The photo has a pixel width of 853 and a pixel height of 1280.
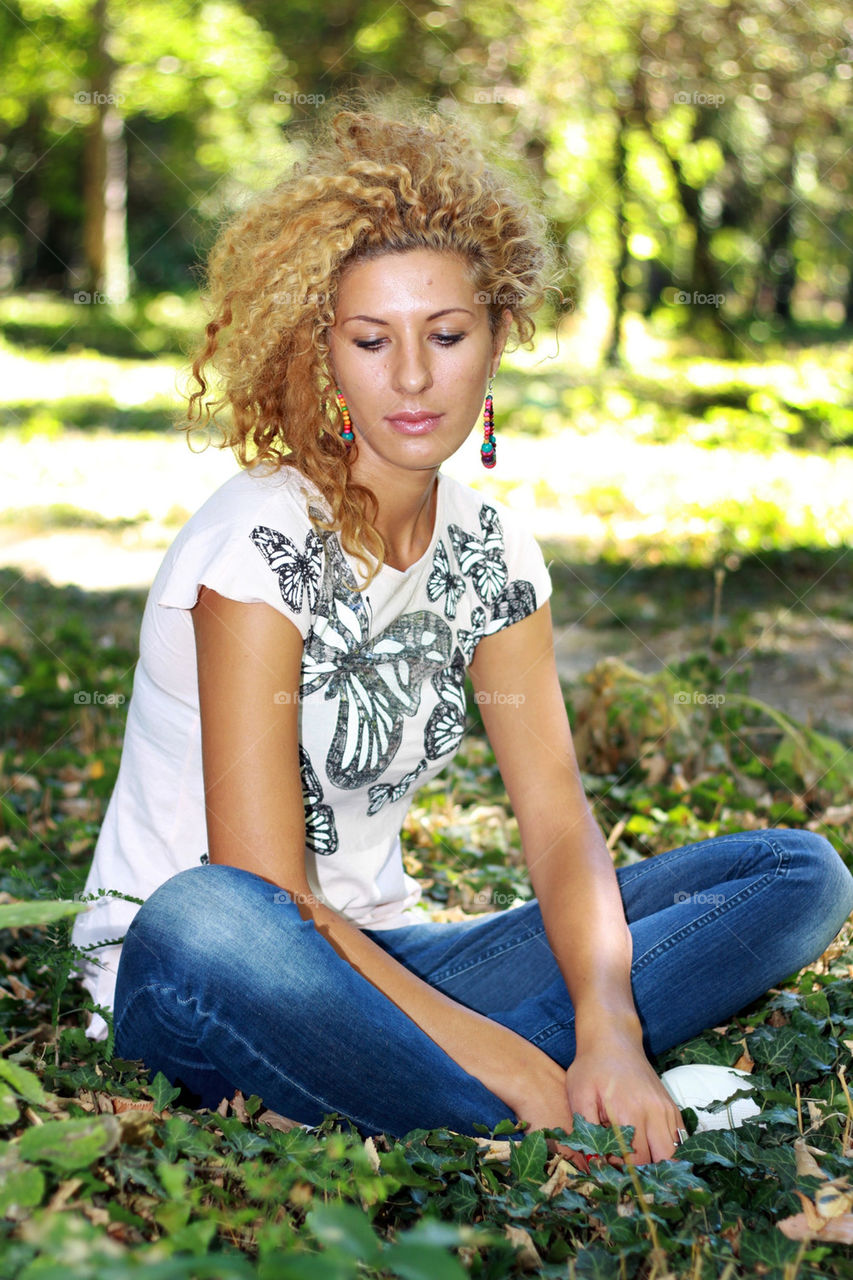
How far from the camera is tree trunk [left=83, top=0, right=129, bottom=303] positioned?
1716 cm

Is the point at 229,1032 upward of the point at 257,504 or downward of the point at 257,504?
downward

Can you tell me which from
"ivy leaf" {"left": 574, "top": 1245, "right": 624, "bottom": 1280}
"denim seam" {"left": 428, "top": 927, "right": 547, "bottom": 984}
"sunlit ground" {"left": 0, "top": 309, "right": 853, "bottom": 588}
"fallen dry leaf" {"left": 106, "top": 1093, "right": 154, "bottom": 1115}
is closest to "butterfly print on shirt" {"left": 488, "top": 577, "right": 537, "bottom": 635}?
"denim seam" {"left": 428, "top": 927, "right": 547, "bottom": 984}

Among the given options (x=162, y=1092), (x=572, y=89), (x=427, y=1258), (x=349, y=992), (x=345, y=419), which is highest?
(x=572, y=89)

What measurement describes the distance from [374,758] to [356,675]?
0.47 feet

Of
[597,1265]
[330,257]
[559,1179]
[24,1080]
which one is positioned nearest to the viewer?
[24,1080]

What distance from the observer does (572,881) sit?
218cm

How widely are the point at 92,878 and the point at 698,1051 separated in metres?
1.08

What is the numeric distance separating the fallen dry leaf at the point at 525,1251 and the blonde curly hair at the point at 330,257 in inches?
40.6

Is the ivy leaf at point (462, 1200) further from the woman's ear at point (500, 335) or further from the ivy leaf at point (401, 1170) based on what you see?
the woman's ear at point (500, 335)

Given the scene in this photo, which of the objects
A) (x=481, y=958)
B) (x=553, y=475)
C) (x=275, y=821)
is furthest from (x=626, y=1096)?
(x=553, y=475)

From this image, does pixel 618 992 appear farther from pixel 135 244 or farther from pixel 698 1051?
pixel 135 244

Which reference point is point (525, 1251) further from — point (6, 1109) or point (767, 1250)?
point (6, 1109)

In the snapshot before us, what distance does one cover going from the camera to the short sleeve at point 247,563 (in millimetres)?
1917

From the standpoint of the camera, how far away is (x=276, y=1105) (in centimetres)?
181
